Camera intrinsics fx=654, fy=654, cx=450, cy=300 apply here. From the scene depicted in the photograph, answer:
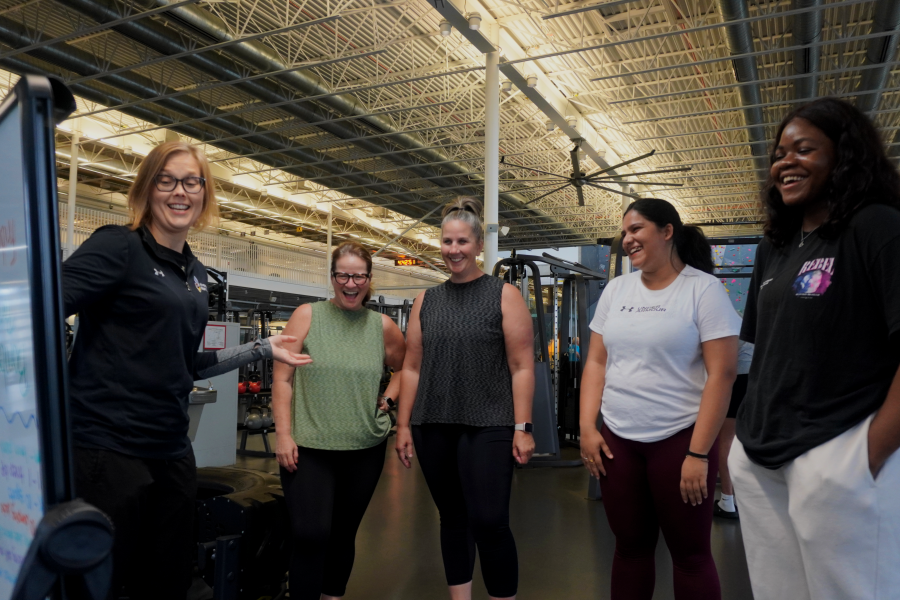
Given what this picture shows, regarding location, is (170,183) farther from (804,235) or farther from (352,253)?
(804,235)

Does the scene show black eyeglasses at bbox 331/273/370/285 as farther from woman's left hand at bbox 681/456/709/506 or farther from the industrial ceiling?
the industrial ceiling

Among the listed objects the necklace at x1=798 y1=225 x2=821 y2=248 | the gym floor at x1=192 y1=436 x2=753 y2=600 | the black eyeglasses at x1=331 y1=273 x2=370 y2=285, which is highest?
the necklace at x1=798 y1=225 x2=821 y2=248

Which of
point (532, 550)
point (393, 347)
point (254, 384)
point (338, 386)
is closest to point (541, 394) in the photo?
point (532, 550)

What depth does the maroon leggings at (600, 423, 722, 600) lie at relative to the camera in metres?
1.74

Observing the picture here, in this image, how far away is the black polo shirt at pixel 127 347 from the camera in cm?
128

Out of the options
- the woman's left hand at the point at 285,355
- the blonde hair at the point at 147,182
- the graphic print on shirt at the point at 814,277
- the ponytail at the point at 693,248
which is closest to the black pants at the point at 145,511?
the woman's left hand at the point at 285,355

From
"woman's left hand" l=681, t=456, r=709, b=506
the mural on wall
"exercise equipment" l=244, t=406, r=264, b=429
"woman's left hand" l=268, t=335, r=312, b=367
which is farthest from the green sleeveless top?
"exercise equipment" l=244, t=406, r=264, b=429

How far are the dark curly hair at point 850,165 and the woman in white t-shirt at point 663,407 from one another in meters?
0.55

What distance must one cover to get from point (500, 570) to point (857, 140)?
151cm

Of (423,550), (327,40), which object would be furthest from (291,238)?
(423,550)

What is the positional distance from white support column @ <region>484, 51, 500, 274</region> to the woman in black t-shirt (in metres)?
6.42

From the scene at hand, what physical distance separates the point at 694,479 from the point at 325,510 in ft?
3.55

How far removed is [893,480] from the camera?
3.73 ft

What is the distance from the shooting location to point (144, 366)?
1338 millimetres
